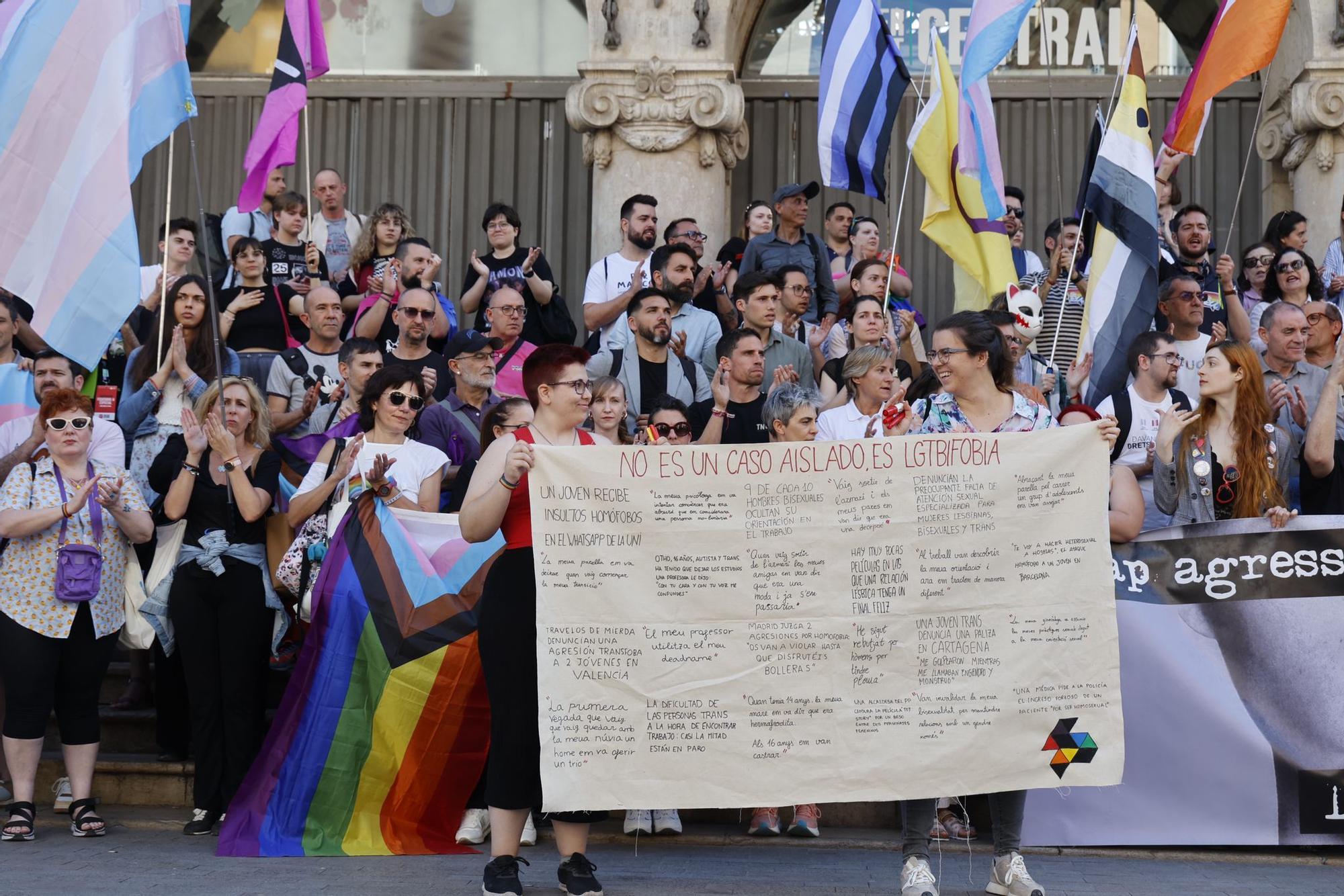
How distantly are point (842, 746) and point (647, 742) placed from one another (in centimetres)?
74

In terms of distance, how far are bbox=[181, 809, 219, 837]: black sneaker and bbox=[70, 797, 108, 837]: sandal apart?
0.39 m

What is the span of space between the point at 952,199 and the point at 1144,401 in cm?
177

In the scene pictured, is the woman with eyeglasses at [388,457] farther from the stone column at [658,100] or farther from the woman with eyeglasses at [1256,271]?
the woman with eyeglasses at [1256,271]

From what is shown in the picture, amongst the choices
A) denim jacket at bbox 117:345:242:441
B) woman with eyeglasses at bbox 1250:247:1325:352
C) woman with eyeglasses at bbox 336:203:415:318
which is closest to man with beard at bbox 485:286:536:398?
woman with eyeglasses at bbox 336:203:415:318

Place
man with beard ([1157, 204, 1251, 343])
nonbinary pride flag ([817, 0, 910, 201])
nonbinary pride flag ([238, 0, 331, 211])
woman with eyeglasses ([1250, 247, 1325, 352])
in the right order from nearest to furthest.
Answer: nonbinary pride flag ([238, 0, 331, 211]) < nonbinary pride flag ([817, 0, 910, 201]) < woman with eyeglasses ([1250, 247, 1325, 352]) < man with beard ([1157, 204, 1251, 343])

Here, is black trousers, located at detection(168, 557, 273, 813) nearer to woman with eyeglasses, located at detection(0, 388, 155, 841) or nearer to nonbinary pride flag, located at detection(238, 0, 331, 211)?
woman with eyeglasses, located at detection(0, 388, 155, 841)

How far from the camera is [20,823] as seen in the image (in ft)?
23.6

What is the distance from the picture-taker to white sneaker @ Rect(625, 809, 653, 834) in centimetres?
725

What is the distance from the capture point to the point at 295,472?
8.48 meters

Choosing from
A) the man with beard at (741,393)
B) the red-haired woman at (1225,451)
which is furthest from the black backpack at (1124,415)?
the man with beard at (741,393)

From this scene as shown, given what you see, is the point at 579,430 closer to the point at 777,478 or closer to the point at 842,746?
the point at 777,478

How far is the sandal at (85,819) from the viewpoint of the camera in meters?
7.30

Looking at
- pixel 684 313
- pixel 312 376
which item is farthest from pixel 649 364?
pixel 312 376

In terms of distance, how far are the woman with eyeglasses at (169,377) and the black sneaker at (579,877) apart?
12.3ft
